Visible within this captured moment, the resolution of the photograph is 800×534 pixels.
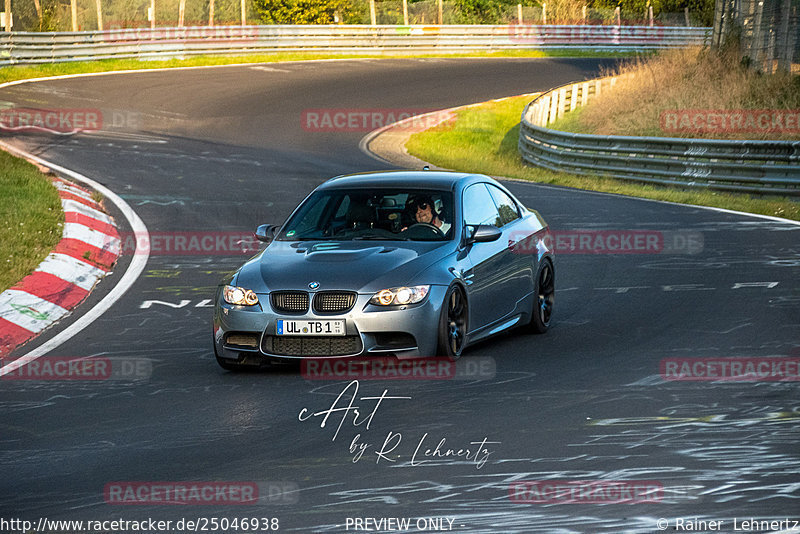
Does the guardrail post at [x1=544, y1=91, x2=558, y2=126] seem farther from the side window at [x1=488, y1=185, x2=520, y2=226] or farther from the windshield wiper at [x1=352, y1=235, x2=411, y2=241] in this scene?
the windshield wiper at [x1=352, y1=235, x2=411, y2=241]

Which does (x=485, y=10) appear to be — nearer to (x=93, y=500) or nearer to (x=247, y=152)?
(x=247, y=152)

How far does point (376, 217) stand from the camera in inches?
413

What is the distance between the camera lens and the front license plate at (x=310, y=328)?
30.0 feet

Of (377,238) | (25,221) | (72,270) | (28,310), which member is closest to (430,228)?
(377,238)

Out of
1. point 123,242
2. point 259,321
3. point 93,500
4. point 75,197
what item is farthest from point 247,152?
point 93,500

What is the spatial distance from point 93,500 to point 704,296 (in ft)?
25.4

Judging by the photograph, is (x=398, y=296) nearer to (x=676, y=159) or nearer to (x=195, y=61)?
(x=676, y=159)

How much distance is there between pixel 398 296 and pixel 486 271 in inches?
47.6

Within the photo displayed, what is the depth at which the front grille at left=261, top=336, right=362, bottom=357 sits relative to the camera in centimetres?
919

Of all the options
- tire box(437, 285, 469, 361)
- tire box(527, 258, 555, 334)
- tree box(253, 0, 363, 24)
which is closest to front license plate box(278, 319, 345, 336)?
tire box(437, 285, 469, 361)

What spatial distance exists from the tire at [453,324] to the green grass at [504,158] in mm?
10829

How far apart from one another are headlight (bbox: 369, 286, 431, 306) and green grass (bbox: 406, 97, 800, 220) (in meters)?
11.4

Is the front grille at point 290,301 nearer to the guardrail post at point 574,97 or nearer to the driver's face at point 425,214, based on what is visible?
the driver's face at point 425,214

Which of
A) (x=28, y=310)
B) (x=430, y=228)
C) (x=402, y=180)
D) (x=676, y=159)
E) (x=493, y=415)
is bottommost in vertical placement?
(x=676, y=159)
